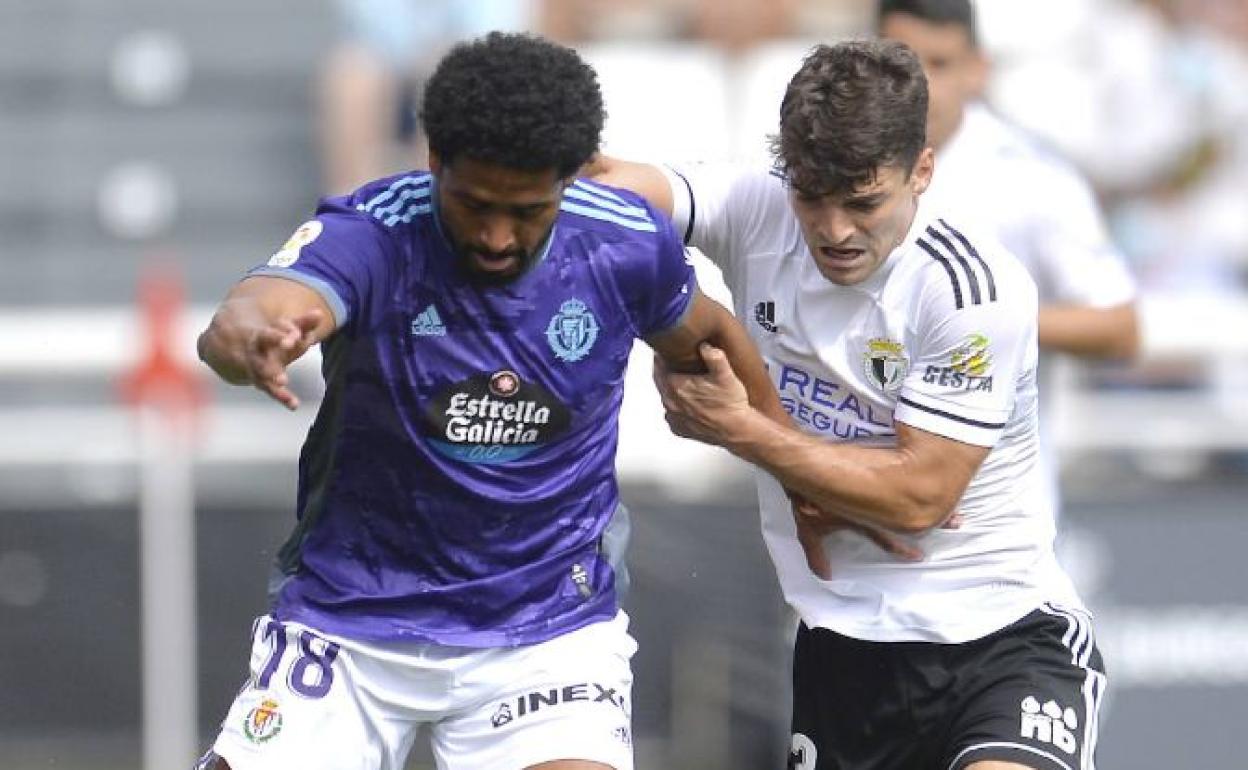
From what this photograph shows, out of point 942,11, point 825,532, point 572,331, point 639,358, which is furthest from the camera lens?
point 639,358

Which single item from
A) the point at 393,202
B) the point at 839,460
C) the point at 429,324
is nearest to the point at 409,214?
the point at 393,202

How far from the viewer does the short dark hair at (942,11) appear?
661 cm

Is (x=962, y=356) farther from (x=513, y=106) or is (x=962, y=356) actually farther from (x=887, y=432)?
(x=513, y=106)

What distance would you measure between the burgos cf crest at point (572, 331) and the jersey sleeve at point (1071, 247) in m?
2.24

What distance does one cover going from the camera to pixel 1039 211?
21.9ft

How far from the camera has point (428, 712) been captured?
16.2 ft

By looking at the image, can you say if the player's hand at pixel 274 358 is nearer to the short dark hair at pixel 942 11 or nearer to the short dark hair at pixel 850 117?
the short dark hair at pixel 850 117

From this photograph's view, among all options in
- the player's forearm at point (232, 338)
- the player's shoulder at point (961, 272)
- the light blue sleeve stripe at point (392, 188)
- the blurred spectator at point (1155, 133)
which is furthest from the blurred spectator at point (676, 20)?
the player's forearm at point (232, 338)

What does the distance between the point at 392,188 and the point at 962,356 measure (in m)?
1.25

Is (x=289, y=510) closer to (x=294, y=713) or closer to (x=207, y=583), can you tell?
(x=207, y=583)

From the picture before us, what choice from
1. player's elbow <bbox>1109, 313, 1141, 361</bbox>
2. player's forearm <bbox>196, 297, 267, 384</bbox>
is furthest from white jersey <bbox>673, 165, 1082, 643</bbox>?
player's forearm <bbox>196, 297, 267, 384</bbox>

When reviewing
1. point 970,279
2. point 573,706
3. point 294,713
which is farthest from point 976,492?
point 294,713

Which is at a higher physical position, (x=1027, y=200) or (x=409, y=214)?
(x=409, y=214)

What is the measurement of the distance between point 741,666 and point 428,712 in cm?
421
